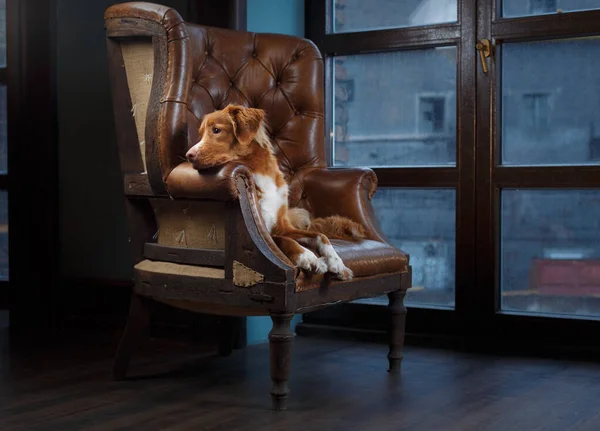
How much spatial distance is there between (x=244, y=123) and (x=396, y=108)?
1.35 m

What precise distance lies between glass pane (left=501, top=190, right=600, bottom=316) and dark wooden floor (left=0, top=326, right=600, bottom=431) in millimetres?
325

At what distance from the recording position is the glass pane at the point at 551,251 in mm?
3713

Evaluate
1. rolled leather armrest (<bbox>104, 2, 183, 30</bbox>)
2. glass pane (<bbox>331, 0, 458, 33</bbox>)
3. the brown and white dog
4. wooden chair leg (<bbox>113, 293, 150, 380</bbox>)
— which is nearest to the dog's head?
the brown and white dog

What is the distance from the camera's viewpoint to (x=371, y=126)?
13.8ft

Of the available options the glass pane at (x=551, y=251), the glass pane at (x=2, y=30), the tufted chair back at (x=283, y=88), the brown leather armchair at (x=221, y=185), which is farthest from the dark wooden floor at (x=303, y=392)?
the glass pane at (x=2, y=30)

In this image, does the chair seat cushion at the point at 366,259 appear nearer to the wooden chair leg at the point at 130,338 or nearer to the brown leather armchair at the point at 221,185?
the brown leather armchair at the point at 221,185

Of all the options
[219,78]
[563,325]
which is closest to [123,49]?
[219,78]

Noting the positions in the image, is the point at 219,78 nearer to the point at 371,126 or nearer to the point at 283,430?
the point at 371,126

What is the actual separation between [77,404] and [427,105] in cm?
211

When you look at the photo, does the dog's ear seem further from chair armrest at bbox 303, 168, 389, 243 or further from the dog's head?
chair armrest at bbox 303, 168, 389, 243

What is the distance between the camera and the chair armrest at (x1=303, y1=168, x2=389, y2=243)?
335 cm

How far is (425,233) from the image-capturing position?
4066 mm

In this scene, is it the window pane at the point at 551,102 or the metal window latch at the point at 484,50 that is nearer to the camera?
A: the window pane at the point at 551,102

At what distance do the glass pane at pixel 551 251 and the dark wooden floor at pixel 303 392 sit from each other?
1.07 feet
